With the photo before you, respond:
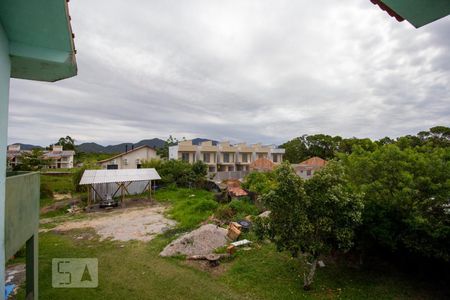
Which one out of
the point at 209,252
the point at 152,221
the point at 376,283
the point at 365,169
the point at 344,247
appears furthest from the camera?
the point at 152,221

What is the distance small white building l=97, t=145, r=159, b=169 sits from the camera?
35000 millimetres

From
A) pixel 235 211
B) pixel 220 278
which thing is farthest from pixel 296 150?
pixel 220 278

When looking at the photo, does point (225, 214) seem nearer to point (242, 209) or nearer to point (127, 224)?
point (242, 209)

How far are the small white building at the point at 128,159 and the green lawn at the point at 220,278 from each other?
80.9ft

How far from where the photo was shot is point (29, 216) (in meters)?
4.52

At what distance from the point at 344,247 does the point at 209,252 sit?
18.7 ft

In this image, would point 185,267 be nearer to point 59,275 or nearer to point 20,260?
point 59,275

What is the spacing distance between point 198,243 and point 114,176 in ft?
40.0

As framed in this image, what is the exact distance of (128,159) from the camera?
36.0m

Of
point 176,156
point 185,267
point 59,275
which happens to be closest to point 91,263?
point 59,275

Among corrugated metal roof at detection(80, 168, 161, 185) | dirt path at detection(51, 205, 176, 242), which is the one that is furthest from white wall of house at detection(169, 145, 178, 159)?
dirt path at detection(51, 205, 176, 242)

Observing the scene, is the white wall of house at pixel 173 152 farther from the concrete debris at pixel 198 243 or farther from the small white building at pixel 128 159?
the concrete debris at pixel 198 243

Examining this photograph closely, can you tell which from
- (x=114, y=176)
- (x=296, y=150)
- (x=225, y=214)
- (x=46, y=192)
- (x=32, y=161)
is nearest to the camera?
(x=225, y=214)

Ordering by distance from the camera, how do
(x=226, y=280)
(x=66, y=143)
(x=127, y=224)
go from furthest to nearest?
(x=66, y=143) → (x=127, y=224) → (x=226, y=280)
